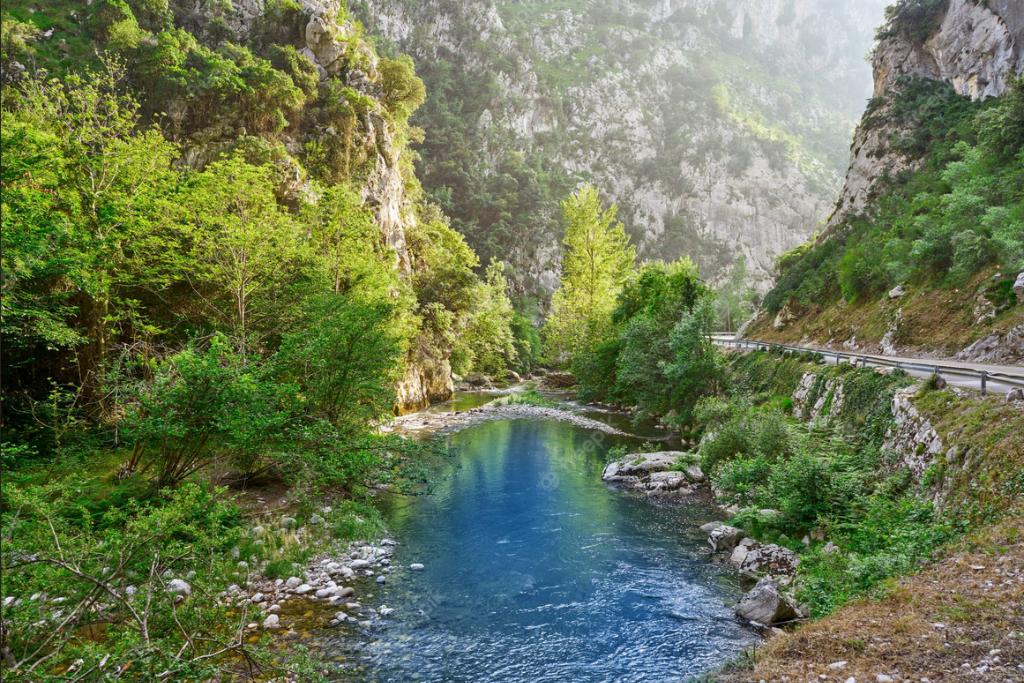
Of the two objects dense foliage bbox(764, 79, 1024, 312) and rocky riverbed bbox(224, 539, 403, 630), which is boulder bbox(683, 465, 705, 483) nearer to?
rocky riverbed bbox(224, 539, 403, 630)

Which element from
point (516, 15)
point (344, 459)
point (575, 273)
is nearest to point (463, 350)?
point (575, 273)

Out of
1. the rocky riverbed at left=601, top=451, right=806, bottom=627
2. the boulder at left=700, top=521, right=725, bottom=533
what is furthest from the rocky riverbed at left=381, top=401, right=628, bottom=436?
the boulder at left=700, top=521, right=725, bottom=533

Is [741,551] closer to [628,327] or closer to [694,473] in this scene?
[694,473]

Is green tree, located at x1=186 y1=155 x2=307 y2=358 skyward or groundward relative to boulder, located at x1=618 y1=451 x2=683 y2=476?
skyward

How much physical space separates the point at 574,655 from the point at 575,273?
4752 centimetres

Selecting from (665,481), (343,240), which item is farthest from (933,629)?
(343,240)

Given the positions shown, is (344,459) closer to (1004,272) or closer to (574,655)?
(574,655)

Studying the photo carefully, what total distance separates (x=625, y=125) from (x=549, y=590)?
126139 millimetres

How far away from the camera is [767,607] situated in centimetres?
967

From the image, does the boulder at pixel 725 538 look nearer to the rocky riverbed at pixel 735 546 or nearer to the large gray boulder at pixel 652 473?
the rocky riverbed at pixel 735 546

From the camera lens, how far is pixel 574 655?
9008 millimetres

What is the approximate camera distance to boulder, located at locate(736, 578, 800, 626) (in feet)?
31.3

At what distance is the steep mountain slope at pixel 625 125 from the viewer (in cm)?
8881

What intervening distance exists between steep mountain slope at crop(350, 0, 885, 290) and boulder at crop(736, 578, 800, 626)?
246ft
